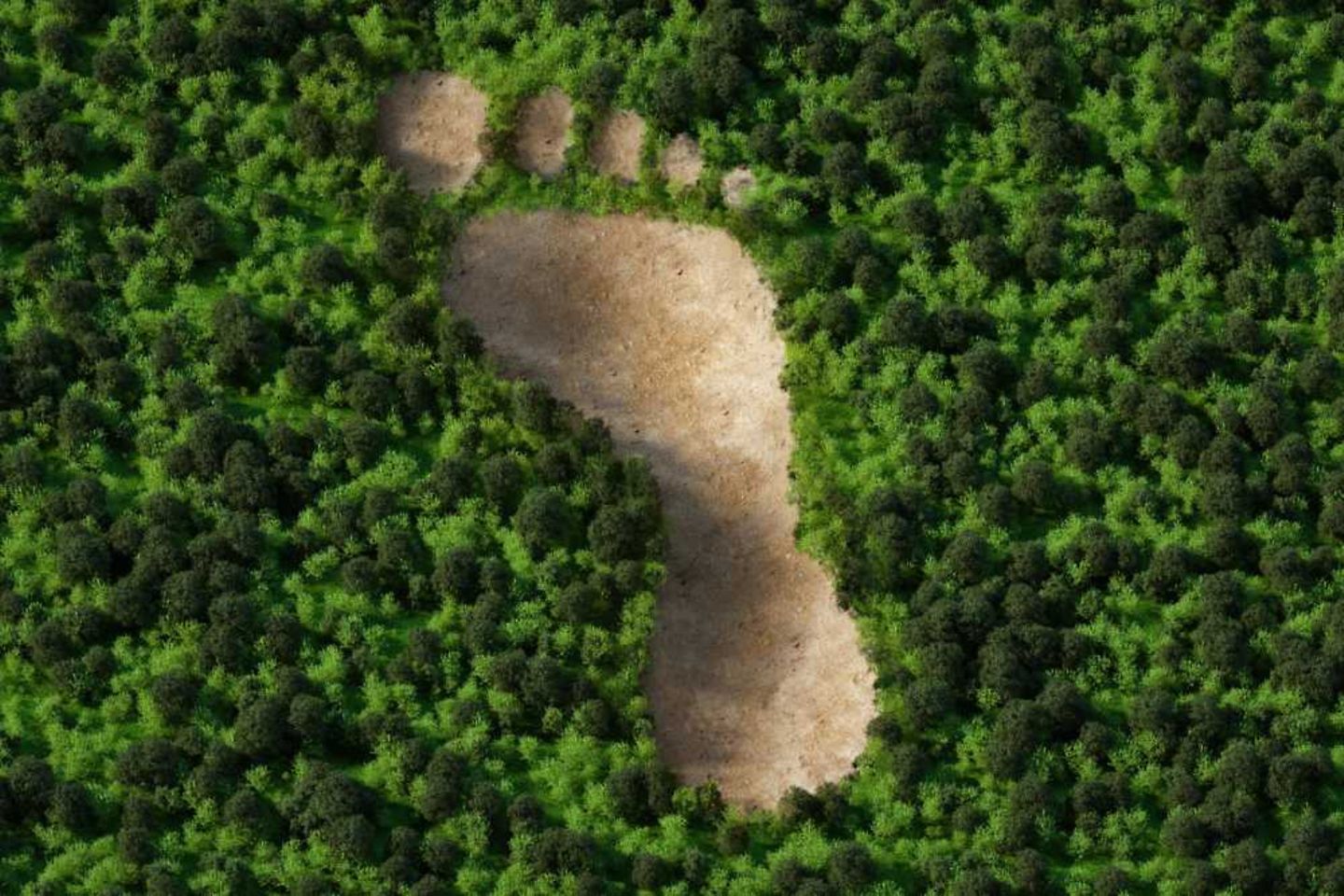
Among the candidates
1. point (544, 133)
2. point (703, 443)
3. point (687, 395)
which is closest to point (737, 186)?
point (544, 133)

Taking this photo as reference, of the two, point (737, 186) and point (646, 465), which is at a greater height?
point (737, 186)

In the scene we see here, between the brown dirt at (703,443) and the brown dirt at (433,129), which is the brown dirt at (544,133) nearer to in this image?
the brown dirt at (433,129)

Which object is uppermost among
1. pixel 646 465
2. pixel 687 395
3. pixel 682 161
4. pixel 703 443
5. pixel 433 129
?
pixel 433 129

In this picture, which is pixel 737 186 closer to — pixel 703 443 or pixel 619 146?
pixel 619 146

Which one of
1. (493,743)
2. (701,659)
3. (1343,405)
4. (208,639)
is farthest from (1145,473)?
(208,639)

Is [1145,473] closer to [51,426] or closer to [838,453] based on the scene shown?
[838,453]

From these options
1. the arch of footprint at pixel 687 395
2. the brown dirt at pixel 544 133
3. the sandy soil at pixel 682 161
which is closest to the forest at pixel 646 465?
the sandy soil at pixel 682 161
